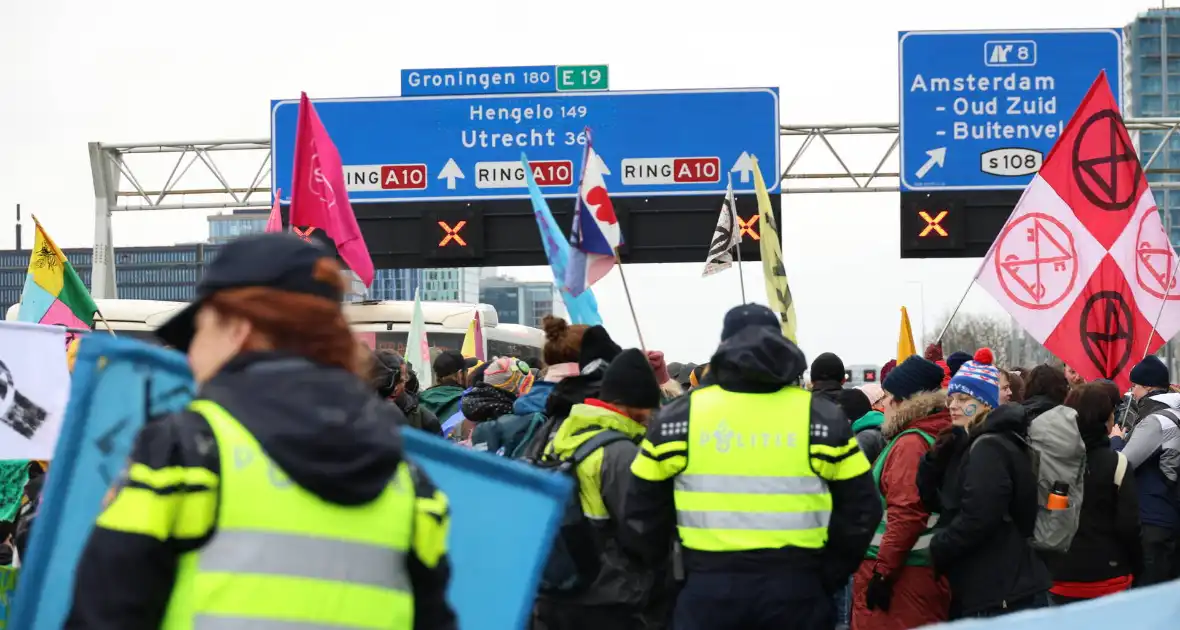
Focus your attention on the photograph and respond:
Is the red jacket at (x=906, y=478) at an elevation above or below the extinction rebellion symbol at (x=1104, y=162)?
below

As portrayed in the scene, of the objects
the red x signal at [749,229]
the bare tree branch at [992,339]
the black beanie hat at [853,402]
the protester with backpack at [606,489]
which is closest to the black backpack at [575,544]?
the protester with backpack at [606,489]

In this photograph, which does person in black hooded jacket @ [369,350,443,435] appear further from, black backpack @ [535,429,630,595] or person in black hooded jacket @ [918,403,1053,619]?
person in black hooded jacket @ [918,403,1053,619]

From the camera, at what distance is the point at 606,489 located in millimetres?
5629

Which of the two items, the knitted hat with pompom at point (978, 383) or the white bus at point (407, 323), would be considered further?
the white bus at point (407, 323)

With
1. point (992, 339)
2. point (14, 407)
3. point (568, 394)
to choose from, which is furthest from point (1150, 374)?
point (992, 339)

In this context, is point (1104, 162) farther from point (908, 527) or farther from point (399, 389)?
point (399, 389)

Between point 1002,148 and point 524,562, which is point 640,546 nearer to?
point 524,562

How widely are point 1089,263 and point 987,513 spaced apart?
3.37m

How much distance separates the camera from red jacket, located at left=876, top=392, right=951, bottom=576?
6.39 metres

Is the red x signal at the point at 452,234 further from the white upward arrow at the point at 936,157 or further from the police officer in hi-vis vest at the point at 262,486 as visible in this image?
the police officer in hi-vis vest at the point at 262,486

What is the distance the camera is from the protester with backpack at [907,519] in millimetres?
6410

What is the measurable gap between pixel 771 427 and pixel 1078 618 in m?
2.65

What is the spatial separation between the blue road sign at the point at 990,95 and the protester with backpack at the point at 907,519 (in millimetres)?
12733

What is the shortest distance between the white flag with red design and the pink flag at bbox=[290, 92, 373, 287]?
4.08m
